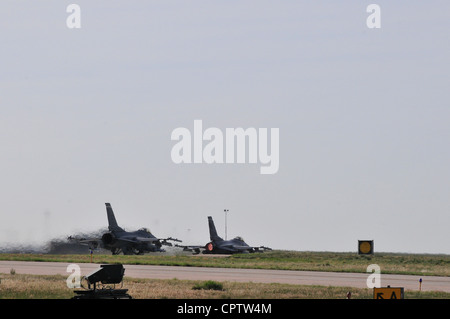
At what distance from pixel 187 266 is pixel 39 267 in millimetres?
12904

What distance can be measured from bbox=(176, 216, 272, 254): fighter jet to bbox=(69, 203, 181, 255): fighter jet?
24.1ft

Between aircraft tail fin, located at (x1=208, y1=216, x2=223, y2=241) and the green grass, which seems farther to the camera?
aircraft tail fin, located at (x1=208, y1=216, x2=223, y2=241)

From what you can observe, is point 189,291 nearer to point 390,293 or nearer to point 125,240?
point 390,293

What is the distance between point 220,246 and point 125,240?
595 inches

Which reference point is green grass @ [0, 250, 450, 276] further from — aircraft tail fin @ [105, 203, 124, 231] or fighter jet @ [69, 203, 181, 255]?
aircraft tail fin @ [105, 203, 124, 231]

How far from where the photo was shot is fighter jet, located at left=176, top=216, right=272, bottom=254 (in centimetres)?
10412

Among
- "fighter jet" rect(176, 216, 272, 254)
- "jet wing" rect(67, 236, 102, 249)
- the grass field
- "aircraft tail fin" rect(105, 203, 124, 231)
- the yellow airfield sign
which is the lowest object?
"fighter jet" rect(176, 216, 272, 254)

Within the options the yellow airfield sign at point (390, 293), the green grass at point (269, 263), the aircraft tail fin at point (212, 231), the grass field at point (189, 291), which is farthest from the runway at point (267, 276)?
the aircraft tail fin at point (212, 231)

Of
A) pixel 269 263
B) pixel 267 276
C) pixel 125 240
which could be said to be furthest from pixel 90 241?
pixel 267 276

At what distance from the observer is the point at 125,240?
95438 millimetres

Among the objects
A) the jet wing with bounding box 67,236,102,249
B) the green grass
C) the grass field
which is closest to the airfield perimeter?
the grass field

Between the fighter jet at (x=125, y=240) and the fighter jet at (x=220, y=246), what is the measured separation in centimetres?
736
